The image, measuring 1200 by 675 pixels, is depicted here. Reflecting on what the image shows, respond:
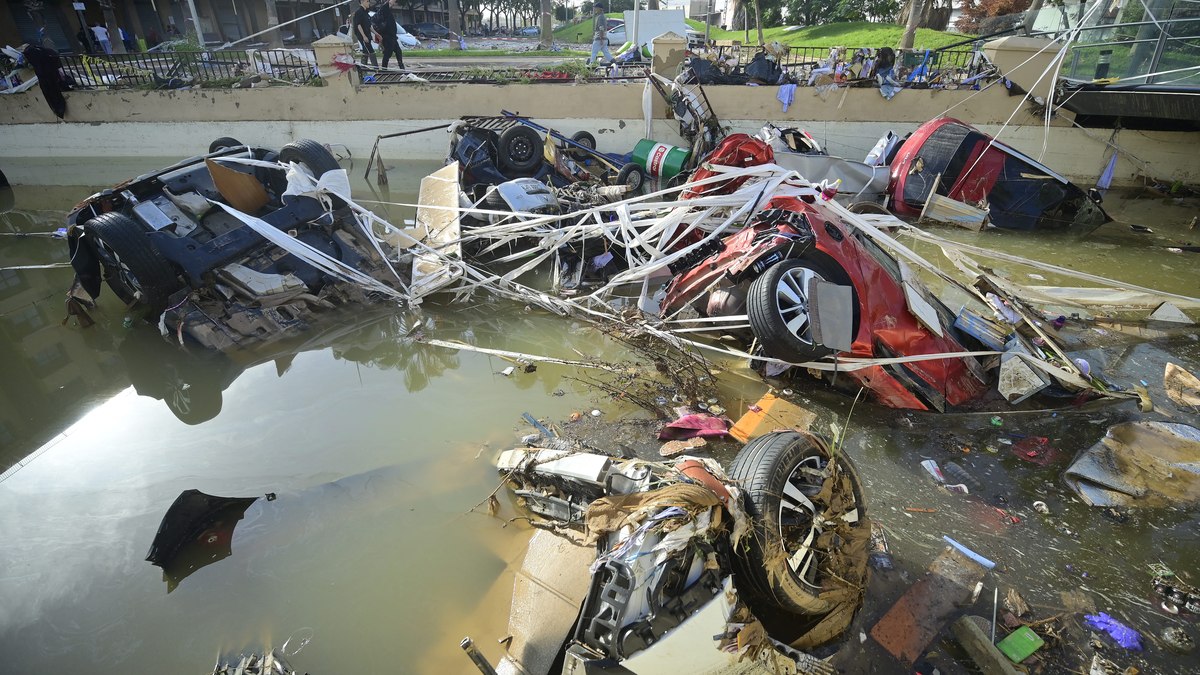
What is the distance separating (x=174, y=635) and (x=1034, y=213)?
11275 mm

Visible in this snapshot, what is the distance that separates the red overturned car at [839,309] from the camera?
4004 mm

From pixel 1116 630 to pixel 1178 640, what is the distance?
0.84 ft

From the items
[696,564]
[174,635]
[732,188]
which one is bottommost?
[174,635]

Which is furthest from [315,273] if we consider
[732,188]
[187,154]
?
[187,154]

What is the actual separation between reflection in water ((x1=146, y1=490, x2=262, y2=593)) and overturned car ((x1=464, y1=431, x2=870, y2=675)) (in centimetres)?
194

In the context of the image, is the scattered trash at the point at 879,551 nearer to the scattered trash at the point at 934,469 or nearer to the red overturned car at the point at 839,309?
the scattered trash at the point at 934,469

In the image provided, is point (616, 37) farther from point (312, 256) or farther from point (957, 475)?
point (957, 475)

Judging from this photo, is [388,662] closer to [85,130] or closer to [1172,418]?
[1172,418]

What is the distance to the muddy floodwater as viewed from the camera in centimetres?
281

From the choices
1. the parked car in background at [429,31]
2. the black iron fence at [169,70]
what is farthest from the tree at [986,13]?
the parked car in background at [429,31]

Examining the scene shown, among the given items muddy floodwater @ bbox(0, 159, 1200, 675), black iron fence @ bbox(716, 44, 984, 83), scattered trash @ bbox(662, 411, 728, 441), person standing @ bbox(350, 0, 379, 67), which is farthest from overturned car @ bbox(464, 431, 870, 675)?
person standing @ bbox(350, 0, 379, 67)

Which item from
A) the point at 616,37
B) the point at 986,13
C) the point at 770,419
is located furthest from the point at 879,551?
the point at 986,13

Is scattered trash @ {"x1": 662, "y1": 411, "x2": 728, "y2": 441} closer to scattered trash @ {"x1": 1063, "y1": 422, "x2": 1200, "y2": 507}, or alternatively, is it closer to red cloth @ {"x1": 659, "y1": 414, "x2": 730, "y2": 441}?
red cloth @ {"x1": 659, "y1": 414, "x2": 730, "y2": 441}

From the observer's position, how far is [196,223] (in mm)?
5848
